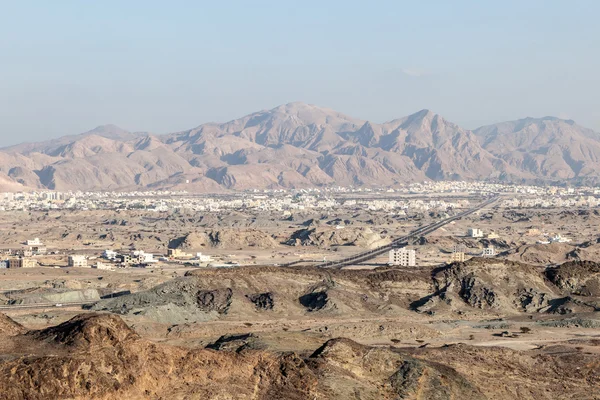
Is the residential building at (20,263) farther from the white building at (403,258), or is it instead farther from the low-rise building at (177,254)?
the white building at (403,258)

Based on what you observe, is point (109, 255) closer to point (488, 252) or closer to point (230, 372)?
point (488, 252)

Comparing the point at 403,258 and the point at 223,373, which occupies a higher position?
the point at 223,373

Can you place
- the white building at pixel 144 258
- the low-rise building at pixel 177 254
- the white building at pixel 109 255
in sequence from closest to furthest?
the white building at pixel 144 258, the white building at pixel 109 255, the low-rise building at pixel 177 254

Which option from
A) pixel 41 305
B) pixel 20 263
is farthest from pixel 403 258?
pixel 41 305

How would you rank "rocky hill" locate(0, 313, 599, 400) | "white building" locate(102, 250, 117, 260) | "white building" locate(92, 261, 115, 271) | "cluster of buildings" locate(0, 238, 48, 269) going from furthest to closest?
1. "white building" locate(102, 250, 117, 260)
2. "cluster of buildings" locate(0, 238, 48, 269)
3. "white building" locate(92, 261, 115, 271)
4. "rocky hill" locate(0, 313, 599, 400)

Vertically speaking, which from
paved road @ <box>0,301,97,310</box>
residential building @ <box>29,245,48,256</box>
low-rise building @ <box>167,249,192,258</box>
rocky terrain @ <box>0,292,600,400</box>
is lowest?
low-rise building @ <box>167,249,192,258</box>

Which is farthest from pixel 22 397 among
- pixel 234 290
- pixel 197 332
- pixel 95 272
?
pixel 95 272

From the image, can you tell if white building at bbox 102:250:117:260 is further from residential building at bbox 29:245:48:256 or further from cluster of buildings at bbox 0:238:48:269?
residential building at bbox 29:245:48:256

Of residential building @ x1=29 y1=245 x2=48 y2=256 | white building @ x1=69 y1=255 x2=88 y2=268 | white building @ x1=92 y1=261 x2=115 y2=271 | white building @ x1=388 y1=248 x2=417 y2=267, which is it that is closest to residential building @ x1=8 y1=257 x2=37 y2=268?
white building @ x1=69 y1=255 x2=88 y2=268

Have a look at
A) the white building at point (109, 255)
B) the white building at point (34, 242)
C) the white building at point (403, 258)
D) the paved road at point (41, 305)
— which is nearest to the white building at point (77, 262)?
the white building at point (109, 255)

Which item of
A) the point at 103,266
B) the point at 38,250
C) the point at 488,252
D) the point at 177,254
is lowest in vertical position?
the point at 488,252

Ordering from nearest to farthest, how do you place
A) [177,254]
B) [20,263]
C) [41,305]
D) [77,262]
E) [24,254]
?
[41,305], [20,263], [77,262], [177,254], [24,254]

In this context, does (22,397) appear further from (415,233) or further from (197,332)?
(415,233)
